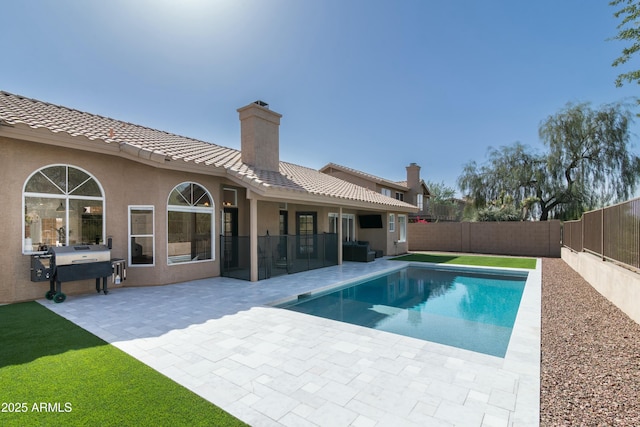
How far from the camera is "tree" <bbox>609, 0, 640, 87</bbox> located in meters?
7.33

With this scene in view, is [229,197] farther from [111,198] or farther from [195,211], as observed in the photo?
[111,198]

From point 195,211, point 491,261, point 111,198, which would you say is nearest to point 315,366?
point 195,211

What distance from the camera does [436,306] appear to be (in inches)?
350

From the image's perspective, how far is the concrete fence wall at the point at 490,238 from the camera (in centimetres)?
2006

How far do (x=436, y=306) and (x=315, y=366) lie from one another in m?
5.81

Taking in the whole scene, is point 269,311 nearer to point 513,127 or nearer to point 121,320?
point 121,320

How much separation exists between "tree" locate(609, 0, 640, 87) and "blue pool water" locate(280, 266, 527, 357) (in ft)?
21.8

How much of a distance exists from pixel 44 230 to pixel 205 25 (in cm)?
947

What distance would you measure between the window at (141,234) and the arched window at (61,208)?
798 mm

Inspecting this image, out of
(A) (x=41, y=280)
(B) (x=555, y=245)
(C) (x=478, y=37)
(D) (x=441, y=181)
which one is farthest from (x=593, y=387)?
(D) (x=441, y=181)

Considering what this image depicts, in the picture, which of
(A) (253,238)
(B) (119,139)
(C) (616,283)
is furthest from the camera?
(A) (253,238)

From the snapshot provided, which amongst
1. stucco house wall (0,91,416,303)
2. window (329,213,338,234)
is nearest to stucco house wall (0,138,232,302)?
stucco house wall (0,91,416,303)

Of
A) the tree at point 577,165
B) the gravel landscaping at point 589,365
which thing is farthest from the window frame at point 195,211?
the tree at point 577,165

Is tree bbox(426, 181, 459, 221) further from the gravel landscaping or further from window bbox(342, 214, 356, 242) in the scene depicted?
the gravel landscaping
